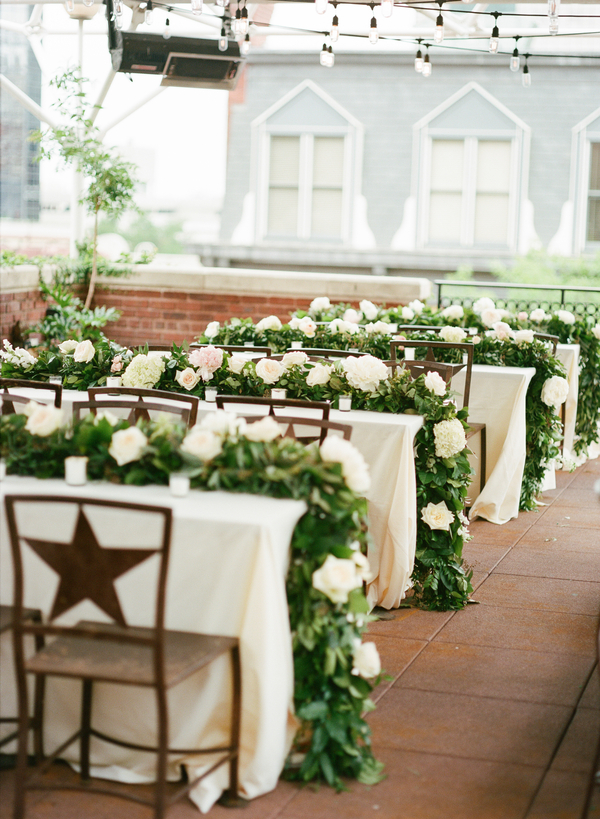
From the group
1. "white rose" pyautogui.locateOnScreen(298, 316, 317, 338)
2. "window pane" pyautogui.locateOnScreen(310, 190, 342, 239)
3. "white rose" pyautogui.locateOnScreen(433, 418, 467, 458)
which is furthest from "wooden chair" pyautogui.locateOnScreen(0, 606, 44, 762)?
"window pane" pyautogui.locateOnScreen(310, 190, 342, 239)

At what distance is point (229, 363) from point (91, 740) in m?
2.50

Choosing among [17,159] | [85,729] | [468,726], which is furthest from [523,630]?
[17,159]

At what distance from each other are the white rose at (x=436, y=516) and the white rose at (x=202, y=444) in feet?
5.74

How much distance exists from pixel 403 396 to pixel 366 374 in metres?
0.21

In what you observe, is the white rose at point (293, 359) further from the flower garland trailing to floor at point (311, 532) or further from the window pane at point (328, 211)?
the window pane at point (328, 211)

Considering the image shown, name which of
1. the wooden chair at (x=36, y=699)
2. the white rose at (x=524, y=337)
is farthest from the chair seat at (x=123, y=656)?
the white rose at (x=524, y=337)

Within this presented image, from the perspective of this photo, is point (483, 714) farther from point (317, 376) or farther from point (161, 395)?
point (317, 376)

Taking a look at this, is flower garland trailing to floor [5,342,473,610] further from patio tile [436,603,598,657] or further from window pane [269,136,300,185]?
window pane [269,136,300,185]

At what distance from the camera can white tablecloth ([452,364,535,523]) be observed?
6.55 m

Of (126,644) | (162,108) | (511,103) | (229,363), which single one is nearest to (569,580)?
(229,363)

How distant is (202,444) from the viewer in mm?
3275

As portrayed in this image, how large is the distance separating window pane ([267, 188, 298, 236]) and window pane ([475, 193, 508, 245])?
287 cm

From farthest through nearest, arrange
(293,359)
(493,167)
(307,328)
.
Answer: (493,167) < (307,328) < (293,359)

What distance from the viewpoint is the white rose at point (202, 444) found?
10.8ft
